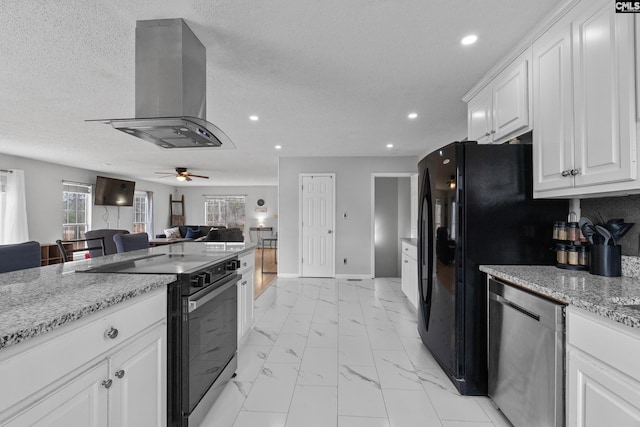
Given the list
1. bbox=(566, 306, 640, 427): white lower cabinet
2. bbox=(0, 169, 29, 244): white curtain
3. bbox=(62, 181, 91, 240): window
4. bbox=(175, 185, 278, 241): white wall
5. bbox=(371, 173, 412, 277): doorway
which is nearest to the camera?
bbox=(566, 306, 640, 427): white lower cabinet

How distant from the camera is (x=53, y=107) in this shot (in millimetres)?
3068

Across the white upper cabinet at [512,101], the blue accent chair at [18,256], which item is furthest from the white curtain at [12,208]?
the white upper cabinet at [512,101]

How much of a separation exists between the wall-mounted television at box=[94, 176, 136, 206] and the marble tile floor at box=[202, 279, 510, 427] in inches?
256

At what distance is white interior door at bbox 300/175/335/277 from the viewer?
5559 millimetres

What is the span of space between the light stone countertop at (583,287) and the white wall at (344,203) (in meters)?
3.73

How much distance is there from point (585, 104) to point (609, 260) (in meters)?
0.81

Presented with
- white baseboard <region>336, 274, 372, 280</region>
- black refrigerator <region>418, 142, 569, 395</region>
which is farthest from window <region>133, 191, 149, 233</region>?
black refrigerator <region>418, 142, 569, 395</region>

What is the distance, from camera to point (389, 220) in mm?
5734

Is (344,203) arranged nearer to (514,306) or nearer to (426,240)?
(426,240)

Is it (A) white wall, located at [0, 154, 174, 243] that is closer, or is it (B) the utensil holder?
(B) the utensil holder

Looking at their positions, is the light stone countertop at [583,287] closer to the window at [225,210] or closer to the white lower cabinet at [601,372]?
the white lower cabinet at [601,372]

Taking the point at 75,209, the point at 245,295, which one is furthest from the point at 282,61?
the point at 75,209

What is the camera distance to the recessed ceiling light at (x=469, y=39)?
1886mm

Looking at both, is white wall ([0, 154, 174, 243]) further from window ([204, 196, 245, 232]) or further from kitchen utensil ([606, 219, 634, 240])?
kitchen utensil ([606, 219, 634, 240])
